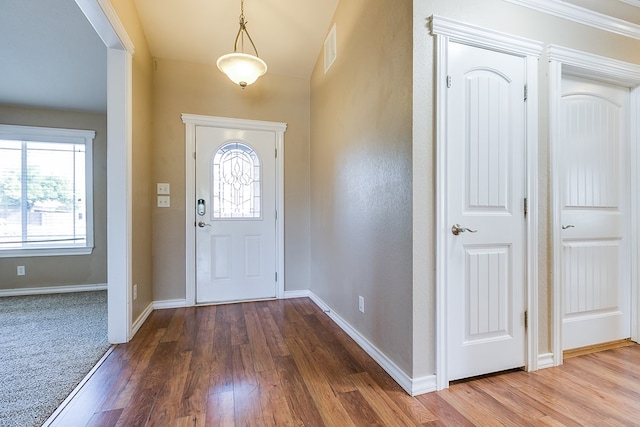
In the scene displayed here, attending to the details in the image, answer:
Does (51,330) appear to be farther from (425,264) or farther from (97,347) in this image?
(425,264)

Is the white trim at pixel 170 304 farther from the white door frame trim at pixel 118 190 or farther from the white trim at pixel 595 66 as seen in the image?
the white trim at pixel 595 66

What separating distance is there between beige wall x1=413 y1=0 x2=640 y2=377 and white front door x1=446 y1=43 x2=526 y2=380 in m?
0.13

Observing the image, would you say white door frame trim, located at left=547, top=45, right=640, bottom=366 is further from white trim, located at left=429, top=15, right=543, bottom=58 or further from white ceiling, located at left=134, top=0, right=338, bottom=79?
white ceiling, located at left=134, top=0, right=338, bottom=79

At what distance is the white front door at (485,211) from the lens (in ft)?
5.61

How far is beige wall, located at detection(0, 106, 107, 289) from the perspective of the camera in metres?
3.63

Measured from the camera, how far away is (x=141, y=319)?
265cm

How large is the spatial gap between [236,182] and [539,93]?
9.29ft

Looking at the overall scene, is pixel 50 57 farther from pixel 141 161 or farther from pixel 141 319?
pixel 141 319

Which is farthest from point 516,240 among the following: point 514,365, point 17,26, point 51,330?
point 17,26

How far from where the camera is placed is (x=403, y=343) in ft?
5.63

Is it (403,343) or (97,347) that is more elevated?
(403,343)

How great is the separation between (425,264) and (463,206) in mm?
423

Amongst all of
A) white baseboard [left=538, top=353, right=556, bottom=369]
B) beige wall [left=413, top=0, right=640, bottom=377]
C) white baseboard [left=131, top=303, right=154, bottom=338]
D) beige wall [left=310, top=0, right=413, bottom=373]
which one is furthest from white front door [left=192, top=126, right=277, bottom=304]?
white baseboard [left=538, top=353, right=556, bottom=369]

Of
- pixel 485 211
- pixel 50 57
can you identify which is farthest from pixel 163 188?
pixel 485 211
